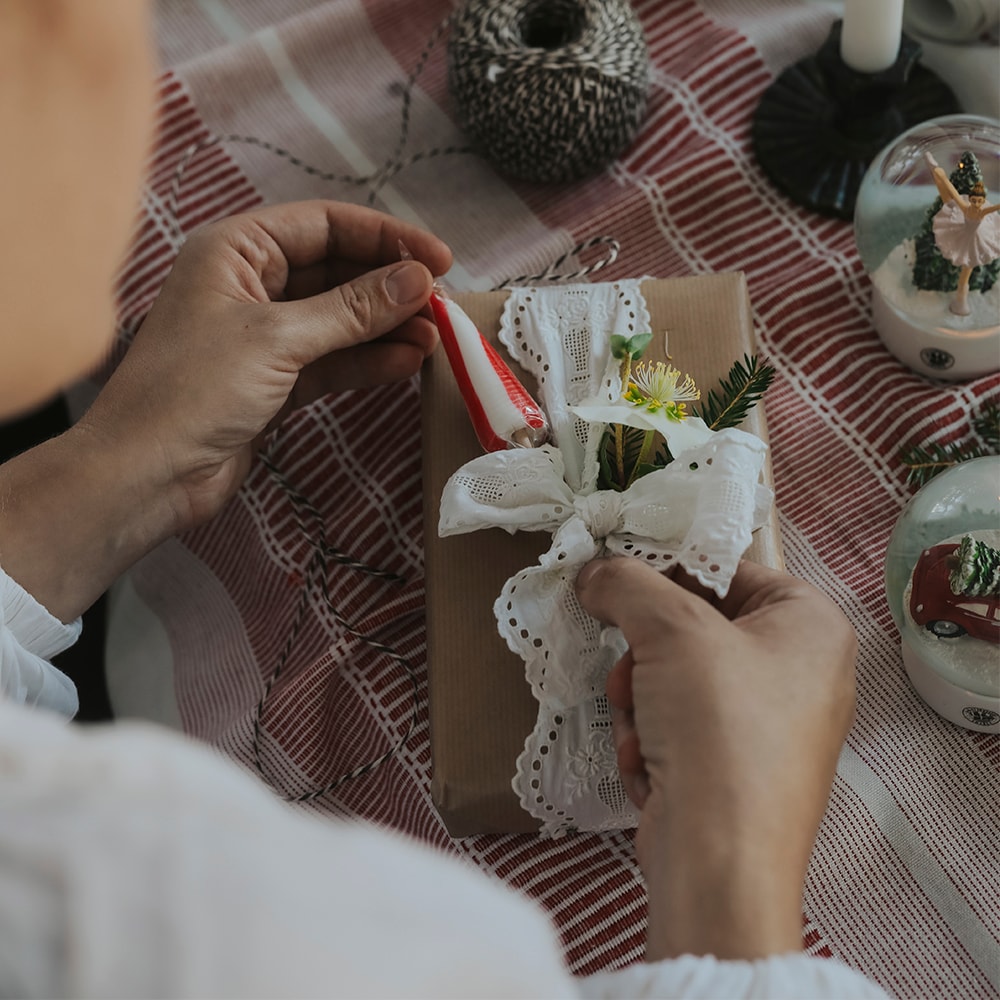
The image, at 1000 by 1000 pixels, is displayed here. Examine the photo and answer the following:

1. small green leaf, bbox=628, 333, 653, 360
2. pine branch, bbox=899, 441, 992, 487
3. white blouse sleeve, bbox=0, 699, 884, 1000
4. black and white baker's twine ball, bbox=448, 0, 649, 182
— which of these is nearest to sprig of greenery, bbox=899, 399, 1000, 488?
pine branch, bbox=899, 441, 992, 487

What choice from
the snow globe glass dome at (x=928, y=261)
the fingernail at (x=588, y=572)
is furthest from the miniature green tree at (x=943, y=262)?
the fingernail at (x=588, y=572)

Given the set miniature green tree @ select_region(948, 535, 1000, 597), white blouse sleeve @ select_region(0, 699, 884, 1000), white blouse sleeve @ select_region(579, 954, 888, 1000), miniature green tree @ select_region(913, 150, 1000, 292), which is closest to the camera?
white blouse sleeve @ select_region(0, 699, 884, 1000)

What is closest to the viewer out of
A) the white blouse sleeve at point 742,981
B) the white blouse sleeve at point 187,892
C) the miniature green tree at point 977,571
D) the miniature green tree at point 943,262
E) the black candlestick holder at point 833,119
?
the white blouse sleeve at point 187,892

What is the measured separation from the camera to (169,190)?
0.87 metres

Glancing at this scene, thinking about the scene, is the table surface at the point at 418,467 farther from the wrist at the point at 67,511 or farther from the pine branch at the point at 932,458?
the wrist at the point at 67,511

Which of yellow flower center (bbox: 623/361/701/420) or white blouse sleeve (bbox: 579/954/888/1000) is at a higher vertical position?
yellow flower center (bbox: 623/361/701/420)

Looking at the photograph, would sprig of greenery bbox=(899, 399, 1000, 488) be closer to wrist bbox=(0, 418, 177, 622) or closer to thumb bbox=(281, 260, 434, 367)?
A: thumb bbox=(281, 260, 434, 367)

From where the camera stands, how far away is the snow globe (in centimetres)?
55

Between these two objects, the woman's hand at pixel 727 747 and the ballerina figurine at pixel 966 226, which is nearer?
the woman's hand at pixel 727 747

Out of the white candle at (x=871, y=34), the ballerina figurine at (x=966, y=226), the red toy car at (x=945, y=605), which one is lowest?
the red toy car at (x=945, y=605)

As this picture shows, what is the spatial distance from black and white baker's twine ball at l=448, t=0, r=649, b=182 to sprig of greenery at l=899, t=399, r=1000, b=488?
326mm

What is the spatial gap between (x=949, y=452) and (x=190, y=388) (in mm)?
498

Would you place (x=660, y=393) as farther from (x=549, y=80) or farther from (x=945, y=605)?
(x=549, y=80)

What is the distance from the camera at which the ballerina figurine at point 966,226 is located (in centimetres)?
62
